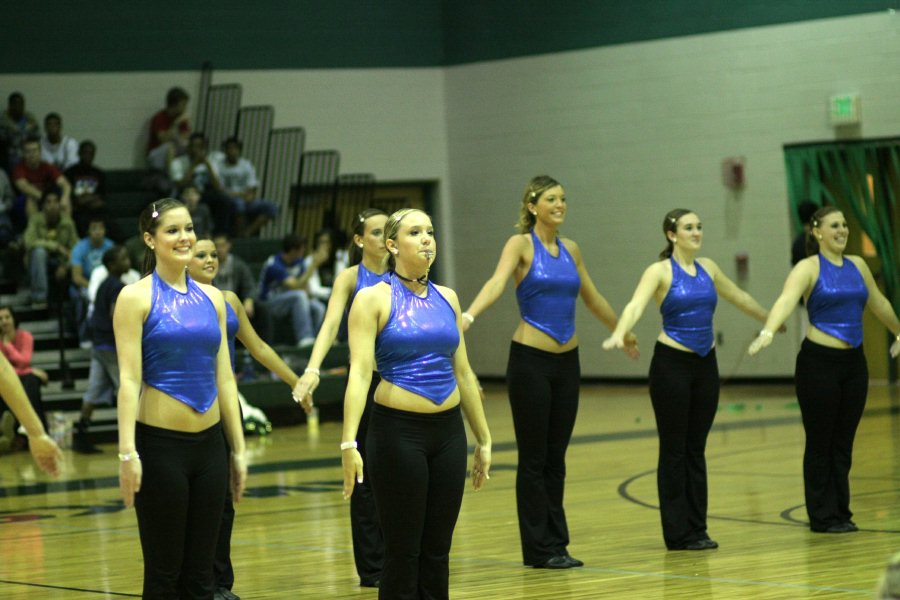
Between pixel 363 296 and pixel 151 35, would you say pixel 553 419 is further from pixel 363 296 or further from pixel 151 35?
pixel 151 35

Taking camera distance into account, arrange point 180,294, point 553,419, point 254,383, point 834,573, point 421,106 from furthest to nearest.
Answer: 1. point 421,106
2. point 254,383
3. point 553,419
4. point 834,573
5. point 180,294

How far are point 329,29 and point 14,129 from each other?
5005mm

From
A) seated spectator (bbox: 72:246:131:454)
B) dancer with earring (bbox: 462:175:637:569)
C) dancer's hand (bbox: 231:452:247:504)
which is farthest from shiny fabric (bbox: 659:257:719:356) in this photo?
seated spectator (bbox: 72:246:131:454)

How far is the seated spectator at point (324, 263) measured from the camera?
17234 millimetres

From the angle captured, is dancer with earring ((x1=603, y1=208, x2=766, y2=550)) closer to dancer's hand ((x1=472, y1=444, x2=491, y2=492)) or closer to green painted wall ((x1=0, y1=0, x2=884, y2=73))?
dancer's hand ((x1=472, y1=444, x2=491, y2=492))

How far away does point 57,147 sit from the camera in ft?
58.8

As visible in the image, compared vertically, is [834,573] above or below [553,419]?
below

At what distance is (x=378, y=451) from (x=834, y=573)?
106 inches

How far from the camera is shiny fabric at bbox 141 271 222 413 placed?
4.96 m

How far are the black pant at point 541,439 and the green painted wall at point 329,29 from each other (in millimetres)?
11051

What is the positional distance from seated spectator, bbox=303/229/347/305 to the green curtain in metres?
6.03

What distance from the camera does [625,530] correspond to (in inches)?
331

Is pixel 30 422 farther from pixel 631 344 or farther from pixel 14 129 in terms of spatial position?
pixel 14 129

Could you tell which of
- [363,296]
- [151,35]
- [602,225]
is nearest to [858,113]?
[602,225]
